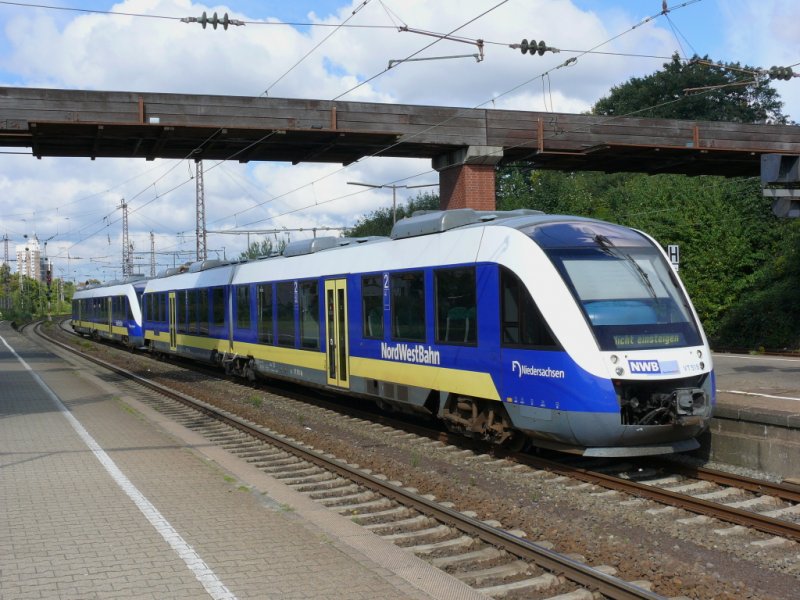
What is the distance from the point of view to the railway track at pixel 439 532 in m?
5.71

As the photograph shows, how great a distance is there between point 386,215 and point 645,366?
59.1 m

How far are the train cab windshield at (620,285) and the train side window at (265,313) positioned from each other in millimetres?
9253

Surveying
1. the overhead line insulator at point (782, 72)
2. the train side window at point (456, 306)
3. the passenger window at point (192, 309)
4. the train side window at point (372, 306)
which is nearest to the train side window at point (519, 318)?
the train side window at point (456, 306)

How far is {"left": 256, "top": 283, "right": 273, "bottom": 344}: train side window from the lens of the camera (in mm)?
17969

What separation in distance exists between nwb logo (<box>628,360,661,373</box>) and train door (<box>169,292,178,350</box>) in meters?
20.4

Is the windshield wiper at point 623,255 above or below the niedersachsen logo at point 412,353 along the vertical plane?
above

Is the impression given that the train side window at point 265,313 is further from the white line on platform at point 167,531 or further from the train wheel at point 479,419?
the train wheel at point 479,419

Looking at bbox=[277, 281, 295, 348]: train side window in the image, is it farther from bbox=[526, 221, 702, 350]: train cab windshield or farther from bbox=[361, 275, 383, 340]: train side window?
bbox=[526, 221, 702, 350]: train cab windshield

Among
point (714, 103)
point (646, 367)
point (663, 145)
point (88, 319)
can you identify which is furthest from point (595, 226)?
point (714, 103)

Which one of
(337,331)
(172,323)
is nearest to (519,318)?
(337,331)

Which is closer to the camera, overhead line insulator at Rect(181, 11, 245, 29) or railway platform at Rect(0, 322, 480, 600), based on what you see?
railway platform at Rect(0, 322, 480, 600)

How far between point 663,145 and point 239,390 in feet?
38.9

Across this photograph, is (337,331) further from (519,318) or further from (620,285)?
(620,285)

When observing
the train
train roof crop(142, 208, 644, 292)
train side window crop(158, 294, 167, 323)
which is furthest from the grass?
train side window crop(158, 294, 167, 323)
